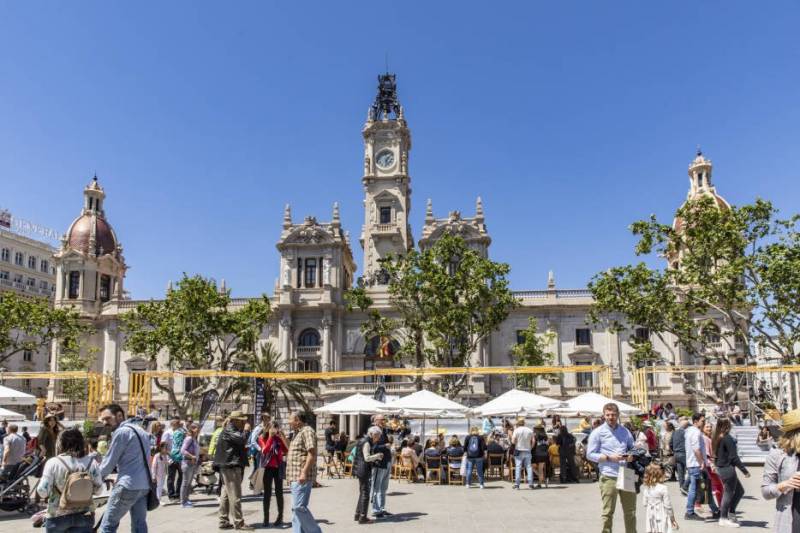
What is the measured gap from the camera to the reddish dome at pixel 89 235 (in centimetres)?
6250

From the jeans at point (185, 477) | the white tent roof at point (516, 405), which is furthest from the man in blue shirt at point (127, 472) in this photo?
the white tent roof at point (516, 405)

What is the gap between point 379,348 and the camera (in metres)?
54.7

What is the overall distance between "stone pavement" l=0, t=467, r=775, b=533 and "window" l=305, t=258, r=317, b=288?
37.8 m

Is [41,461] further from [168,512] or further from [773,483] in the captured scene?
[773,483]

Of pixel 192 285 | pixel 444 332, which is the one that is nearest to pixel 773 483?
pixel 444 332

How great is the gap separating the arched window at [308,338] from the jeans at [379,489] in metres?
41.6

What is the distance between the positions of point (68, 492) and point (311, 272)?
1982 inches

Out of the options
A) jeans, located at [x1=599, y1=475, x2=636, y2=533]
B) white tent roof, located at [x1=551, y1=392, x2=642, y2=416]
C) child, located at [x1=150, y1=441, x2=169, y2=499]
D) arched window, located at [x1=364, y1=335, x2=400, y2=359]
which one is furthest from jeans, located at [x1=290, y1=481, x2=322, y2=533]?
arched window, located at [x1=364, y1=335, x2=400, y2=359]

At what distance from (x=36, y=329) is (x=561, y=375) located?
36.9m

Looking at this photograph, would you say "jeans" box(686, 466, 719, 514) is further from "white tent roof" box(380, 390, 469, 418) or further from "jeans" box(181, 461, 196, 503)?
"jeans" box(181, 461, 196, 503)

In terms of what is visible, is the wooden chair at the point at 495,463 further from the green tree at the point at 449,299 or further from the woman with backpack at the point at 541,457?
the green tree at the point at 449,299

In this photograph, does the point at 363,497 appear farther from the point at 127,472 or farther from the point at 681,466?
the point at 681,466

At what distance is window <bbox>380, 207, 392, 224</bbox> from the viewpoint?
59.5 meters

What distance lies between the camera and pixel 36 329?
48.8 metres
